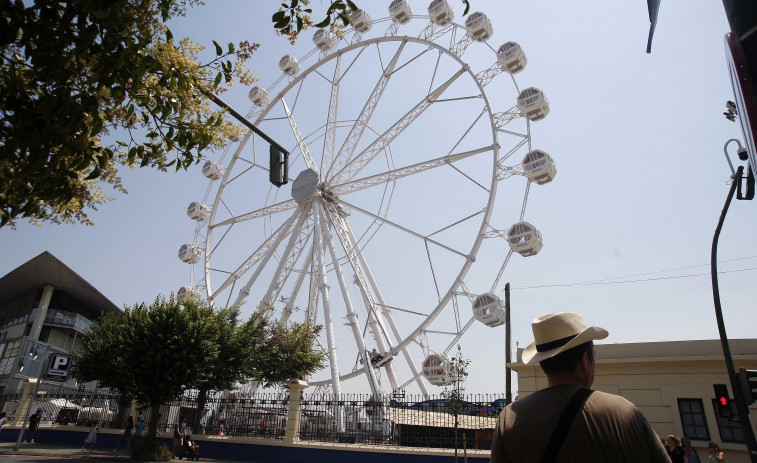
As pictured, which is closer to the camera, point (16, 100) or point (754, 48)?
point (754, 48)

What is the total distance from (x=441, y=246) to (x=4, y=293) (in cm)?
5095

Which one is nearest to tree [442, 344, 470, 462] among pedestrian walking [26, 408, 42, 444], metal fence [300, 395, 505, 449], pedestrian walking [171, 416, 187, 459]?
metal fence [300, 395, 505, 449]

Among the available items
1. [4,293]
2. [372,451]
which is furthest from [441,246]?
[4,293]

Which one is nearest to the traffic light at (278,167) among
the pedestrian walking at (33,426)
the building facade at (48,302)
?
the pedestrian walking at (33,426)

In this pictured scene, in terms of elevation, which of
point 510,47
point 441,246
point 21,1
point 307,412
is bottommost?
point 307,412

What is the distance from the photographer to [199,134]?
657 cm

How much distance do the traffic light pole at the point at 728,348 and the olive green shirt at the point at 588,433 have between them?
32.5 ft

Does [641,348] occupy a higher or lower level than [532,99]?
lower

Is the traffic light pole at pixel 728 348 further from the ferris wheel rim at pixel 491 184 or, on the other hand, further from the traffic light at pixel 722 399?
the ferris wheel rim at pixel 491 184

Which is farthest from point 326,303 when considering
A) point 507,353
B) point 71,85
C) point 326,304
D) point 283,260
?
point 71,85

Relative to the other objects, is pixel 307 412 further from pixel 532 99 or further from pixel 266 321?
pixel 532 99

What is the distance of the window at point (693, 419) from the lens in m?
14.5

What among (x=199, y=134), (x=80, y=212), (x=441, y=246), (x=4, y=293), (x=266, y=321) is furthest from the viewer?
(x=4, y=293)

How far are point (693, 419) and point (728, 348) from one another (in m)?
3.91
